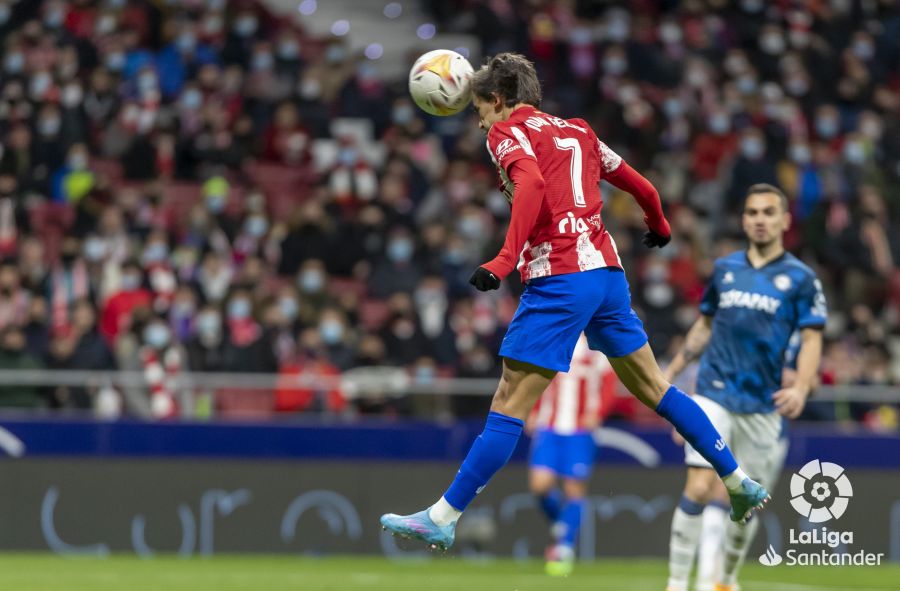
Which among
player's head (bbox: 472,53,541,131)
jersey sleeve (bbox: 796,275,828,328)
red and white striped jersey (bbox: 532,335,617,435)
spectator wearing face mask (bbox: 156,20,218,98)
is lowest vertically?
red and white striped jersey (bbox: 532,335,617,435)

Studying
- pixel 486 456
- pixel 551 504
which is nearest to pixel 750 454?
pixel 486 456

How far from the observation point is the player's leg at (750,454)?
10359 millimetres

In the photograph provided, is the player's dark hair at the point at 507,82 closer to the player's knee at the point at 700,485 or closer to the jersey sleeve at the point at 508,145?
the jersey sleeve at the point at 508,145

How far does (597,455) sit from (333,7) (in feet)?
33.9

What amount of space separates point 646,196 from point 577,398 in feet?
21.1

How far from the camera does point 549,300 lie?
320 inches

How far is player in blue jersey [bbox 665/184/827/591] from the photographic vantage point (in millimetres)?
10242

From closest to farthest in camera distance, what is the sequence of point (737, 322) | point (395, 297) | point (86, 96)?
point (737, 322)
point (395, 297)
point (86, 96)

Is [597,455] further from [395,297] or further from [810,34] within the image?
[810,34]

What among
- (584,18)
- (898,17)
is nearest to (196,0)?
(584,18)

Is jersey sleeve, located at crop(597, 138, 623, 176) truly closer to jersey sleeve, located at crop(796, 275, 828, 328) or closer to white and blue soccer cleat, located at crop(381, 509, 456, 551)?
white and blue soccer cleat, located at crop(381, 509, 456, 551)

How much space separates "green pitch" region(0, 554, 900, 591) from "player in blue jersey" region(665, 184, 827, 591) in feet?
5.78

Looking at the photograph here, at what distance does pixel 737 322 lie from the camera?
10.3 meters

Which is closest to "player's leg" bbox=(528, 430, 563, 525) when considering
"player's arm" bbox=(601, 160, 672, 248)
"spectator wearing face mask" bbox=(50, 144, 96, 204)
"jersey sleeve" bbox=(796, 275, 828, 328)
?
"jersey sleeve" bbox=(796, 275, 828, 328)
